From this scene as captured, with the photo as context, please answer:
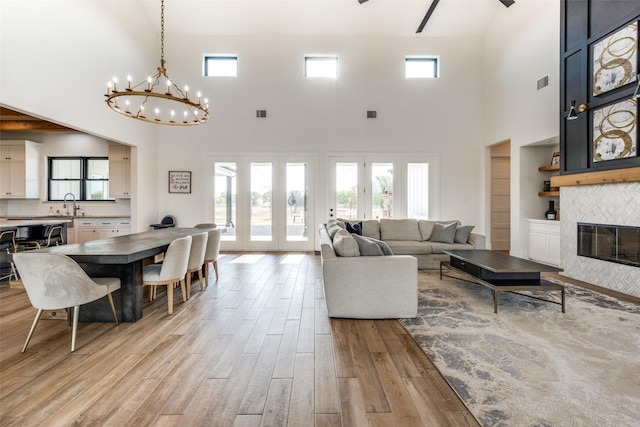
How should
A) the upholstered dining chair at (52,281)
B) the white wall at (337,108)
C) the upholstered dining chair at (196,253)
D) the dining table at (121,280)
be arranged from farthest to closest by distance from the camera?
the white wall at (337,108), the upholstered dining chair at (196,253), the dining table at (121,280), the upholstered dining chair at (52,281)

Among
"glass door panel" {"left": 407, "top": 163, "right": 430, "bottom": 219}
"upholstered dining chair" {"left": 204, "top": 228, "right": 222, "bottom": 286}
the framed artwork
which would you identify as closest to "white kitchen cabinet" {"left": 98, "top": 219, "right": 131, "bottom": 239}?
the framed artwork

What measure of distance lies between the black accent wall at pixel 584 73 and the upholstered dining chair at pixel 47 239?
27.9 feet

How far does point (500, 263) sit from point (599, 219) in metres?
2.12

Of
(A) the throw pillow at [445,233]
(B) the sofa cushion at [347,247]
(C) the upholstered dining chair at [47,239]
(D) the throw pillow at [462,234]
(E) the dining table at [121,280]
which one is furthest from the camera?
(A) the throw pillow at [445,233]

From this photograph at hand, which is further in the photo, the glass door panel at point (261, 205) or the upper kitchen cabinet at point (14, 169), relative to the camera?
→ the glass door panel at point (261, 205)

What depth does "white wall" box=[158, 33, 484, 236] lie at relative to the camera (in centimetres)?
744

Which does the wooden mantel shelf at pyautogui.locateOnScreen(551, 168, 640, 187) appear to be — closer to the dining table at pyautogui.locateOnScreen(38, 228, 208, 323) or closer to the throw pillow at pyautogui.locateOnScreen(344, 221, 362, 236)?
the throw pillow at pyautogui.locateOnScreen(344, 221, 362, 236)

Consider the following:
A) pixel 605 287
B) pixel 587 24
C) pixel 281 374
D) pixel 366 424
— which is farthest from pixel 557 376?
pixel 587 24

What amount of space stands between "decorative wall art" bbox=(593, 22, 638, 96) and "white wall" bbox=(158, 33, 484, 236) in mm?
3248

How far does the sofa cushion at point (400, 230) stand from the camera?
19.7ft

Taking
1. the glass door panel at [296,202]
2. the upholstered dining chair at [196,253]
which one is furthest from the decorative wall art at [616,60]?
the upholstered dining chair at [196,253]

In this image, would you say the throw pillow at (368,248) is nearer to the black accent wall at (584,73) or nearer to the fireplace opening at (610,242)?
the fireplace opening at (610,242)

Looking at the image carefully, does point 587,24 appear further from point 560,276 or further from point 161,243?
point 161,243

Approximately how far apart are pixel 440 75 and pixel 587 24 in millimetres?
3252
